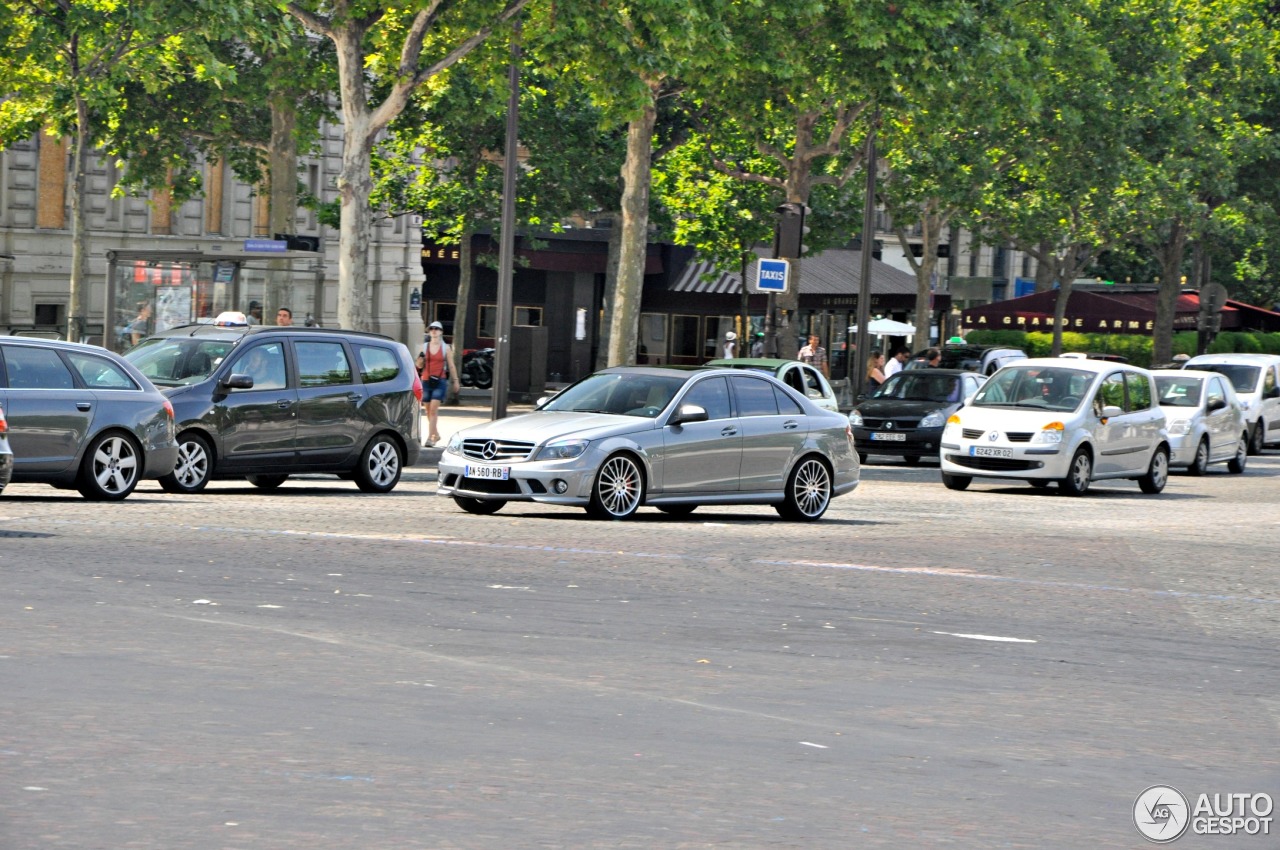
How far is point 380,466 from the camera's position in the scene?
19656 millimetres

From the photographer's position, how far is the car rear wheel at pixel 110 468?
1600 centimetres

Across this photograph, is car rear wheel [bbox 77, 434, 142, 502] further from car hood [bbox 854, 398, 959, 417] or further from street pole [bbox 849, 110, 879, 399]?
street pole [bbox 849, 110, 879, 399]

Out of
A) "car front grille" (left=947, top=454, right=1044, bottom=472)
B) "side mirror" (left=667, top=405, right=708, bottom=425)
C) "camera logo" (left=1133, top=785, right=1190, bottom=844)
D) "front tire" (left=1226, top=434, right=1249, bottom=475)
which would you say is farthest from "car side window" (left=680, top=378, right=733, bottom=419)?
"front tire" (left=1226, top=434, right=1249, bottom=475)

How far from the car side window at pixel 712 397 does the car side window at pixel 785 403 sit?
0.63 m

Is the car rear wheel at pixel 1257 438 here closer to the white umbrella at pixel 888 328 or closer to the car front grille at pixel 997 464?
the car front grille at pixel 997 464

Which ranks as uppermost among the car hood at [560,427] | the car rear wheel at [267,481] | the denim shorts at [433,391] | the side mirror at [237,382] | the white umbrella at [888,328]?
the white umbrella at [888,328]

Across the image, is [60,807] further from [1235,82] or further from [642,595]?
[1235,82]

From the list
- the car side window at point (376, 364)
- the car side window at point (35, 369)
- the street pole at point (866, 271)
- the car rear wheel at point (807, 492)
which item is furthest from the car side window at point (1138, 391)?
the car side window at point (35, 369)

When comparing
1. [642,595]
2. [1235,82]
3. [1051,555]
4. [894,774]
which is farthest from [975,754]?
[1235,82]

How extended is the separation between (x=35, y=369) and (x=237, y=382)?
253cm

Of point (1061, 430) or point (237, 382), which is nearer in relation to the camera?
point (237, 382)

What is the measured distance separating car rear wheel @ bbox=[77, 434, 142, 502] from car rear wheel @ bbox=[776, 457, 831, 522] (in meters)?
5.57

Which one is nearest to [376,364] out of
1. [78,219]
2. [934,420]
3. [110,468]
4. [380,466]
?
[380,466]

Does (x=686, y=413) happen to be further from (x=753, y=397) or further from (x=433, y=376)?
(x=433, y=376)
